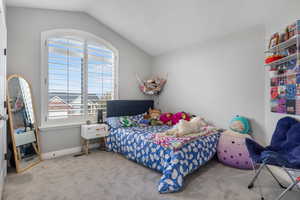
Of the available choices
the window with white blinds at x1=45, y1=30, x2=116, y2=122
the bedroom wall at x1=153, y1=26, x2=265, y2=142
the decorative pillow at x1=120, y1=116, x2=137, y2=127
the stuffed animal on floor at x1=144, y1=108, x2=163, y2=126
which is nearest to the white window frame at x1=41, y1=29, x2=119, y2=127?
the window with white blinds at x1=45, y1=30, x2=116, y2=122

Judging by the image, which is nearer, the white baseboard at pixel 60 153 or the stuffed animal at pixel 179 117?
the white baseboard at pixel 60 153

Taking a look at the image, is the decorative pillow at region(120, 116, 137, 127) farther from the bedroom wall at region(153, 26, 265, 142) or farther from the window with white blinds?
the bedroom wall at region(153, 26, 265, 142)

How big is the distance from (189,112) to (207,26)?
1.79m

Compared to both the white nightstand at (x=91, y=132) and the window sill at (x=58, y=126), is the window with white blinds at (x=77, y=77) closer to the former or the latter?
Answer: the window sill at (x=58, y=126)

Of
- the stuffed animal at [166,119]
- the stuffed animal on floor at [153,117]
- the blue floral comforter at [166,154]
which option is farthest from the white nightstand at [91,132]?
the stuffed animal at [166,119]

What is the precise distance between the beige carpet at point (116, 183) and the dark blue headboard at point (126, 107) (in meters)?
1.21

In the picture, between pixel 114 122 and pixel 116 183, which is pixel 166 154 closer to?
pixel 116 183

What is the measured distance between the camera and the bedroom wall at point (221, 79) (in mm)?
2646

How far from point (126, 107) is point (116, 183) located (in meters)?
1.94

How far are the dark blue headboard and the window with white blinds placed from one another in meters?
0.22

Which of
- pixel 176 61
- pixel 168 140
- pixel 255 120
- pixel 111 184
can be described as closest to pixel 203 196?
pixel 168 140

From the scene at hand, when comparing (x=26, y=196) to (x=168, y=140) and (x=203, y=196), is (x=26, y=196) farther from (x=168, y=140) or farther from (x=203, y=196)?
(x=203, y=196)

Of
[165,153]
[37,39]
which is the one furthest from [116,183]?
[37,39]

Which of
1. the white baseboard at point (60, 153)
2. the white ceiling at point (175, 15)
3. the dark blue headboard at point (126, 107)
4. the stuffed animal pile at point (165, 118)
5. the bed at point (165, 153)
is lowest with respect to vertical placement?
the white baseboard at point (60, 153)
